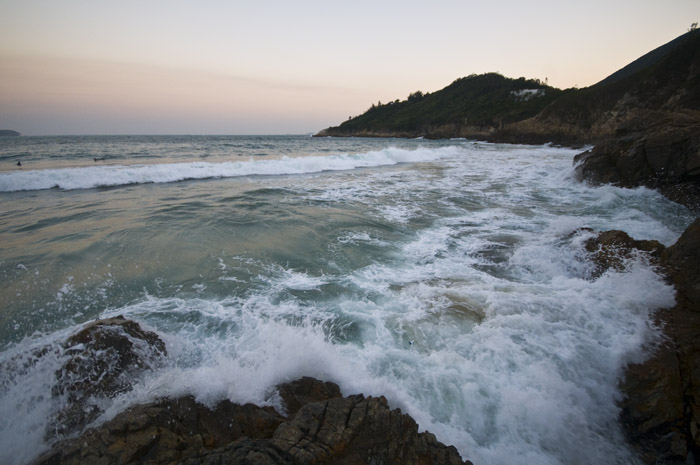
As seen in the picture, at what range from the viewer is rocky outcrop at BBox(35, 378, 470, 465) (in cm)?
205

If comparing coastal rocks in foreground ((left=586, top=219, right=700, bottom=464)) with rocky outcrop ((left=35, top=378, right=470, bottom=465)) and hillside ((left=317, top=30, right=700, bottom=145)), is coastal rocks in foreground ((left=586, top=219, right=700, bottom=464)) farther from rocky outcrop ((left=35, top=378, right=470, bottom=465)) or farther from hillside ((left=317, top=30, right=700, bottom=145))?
hillside ((left=317, top=30, right=700, bottom=145))

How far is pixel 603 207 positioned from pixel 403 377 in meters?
9.43

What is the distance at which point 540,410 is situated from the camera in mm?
2773

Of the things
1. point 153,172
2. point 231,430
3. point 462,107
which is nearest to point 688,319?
point 231,430

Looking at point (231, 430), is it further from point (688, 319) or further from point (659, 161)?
point (659, 161)

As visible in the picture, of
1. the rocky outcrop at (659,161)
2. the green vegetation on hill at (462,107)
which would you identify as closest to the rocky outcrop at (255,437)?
the rocky outcrop at (659,161)

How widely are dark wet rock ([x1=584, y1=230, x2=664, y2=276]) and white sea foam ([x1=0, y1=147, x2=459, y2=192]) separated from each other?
55.2ft

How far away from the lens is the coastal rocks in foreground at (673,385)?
94.6 inches

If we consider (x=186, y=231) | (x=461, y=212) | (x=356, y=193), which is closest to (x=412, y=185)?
(x=356, y=193)

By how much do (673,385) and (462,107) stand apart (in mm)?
86601

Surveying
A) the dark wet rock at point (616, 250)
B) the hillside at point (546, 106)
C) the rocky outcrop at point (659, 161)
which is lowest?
the dark wet rock at point (616, 250)

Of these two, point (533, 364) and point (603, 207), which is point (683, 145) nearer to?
point (603, 207)

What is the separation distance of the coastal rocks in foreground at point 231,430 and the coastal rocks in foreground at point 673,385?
1722 mm

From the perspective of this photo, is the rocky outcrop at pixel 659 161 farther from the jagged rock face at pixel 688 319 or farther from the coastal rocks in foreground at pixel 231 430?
the coastal rocks in foreground at pixel 231 430
